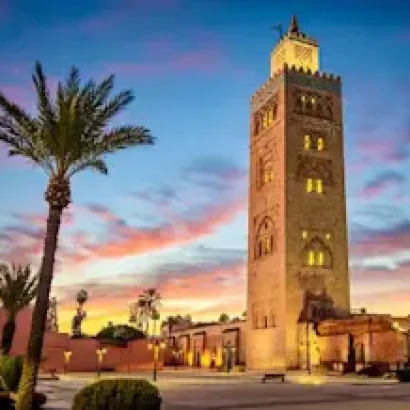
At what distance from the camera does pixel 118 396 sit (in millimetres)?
9555

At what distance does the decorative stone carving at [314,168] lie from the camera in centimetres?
4969

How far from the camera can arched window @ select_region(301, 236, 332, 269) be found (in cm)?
4781

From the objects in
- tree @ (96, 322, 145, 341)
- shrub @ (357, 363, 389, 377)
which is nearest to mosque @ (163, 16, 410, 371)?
shrub @ (357, 363, 389, 377)

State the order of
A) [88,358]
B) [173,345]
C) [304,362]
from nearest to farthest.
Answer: [304,362]
[88,358]
[173,345]

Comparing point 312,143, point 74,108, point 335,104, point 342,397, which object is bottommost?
point 342,397

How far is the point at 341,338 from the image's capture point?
40.6 metres

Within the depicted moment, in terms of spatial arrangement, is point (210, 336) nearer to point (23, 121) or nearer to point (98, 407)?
point (23, 121)

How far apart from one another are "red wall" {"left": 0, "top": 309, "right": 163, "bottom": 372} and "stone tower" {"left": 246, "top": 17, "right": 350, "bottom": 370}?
16.5 m

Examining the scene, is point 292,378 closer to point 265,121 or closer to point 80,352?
point 265,121

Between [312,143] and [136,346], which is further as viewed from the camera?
[136,346]

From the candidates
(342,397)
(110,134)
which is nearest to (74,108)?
(110,134)

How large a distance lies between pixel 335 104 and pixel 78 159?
134 ft

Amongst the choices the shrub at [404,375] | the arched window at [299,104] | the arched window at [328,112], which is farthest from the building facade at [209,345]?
the shrub at [404,375]

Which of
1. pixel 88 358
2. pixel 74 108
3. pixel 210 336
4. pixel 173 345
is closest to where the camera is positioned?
pixel 74 108
